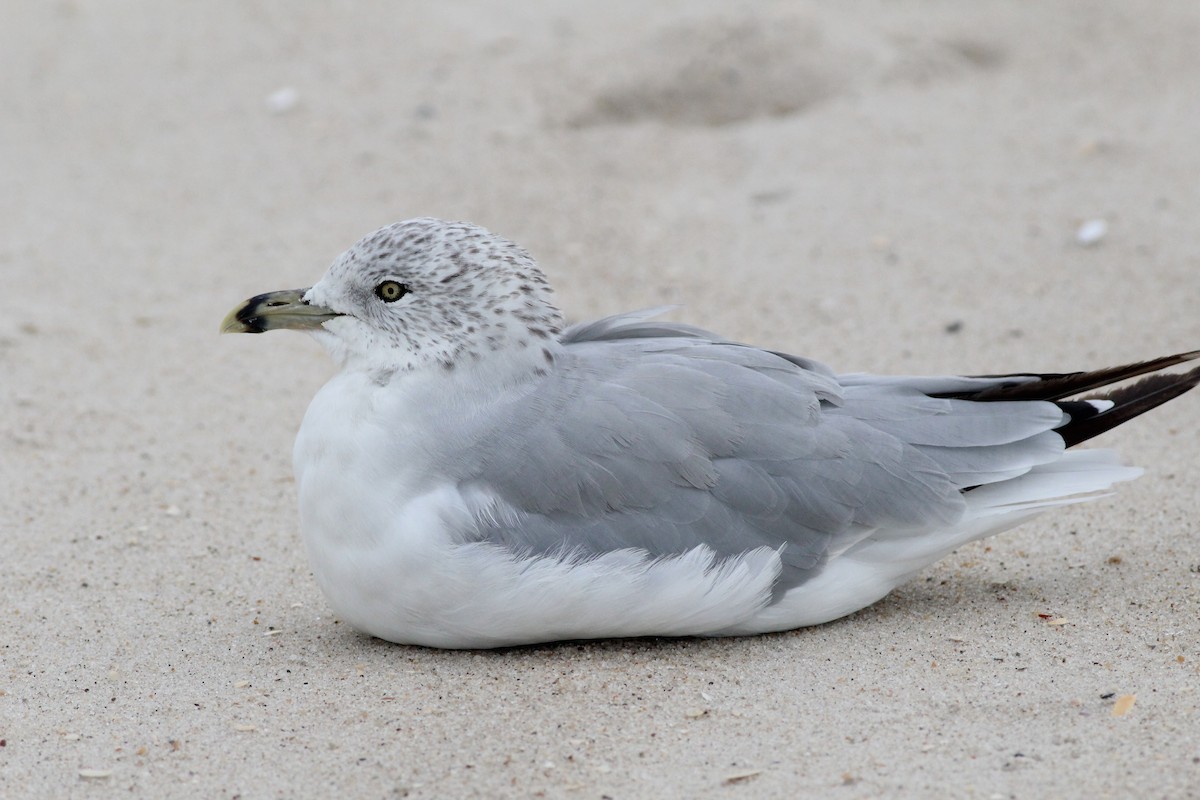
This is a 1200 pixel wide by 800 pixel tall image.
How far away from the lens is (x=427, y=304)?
4.01m

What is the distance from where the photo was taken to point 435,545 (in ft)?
12.4

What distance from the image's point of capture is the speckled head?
13.1ft

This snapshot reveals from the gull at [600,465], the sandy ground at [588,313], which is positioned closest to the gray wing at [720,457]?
the gull at [600,465]

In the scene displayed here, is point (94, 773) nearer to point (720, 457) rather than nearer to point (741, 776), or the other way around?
point (741, 776)

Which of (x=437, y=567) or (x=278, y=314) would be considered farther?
(x=278, y=314)

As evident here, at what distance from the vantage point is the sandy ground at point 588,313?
3.49 m

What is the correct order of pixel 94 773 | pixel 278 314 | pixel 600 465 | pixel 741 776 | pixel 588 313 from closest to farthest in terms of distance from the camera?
pixel 741 776 → pixel 94 773 → pixel 600 465 → pixel 278 314 → pixel 588 313

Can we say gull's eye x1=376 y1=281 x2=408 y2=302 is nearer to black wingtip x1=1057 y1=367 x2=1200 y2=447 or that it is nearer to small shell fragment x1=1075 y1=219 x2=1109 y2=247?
black wingtip x1=1057 y1=367 x2=1200 y2=447

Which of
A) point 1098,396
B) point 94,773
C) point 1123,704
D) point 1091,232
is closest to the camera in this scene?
point 94,773

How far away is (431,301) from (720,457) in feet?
3.00

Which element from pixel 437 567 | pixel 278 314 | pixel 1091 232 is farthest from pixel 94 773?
pixel 1091 232

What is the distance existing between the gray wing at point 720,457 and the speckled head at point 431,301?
0.18 meters

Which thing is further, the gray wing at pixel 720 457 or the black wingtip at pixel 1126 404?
the black wingtip at pixel 1126 404

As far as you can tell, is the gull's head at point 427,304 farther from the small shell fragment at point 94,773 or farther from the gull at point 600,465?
the small shell fragment at point 94,773
